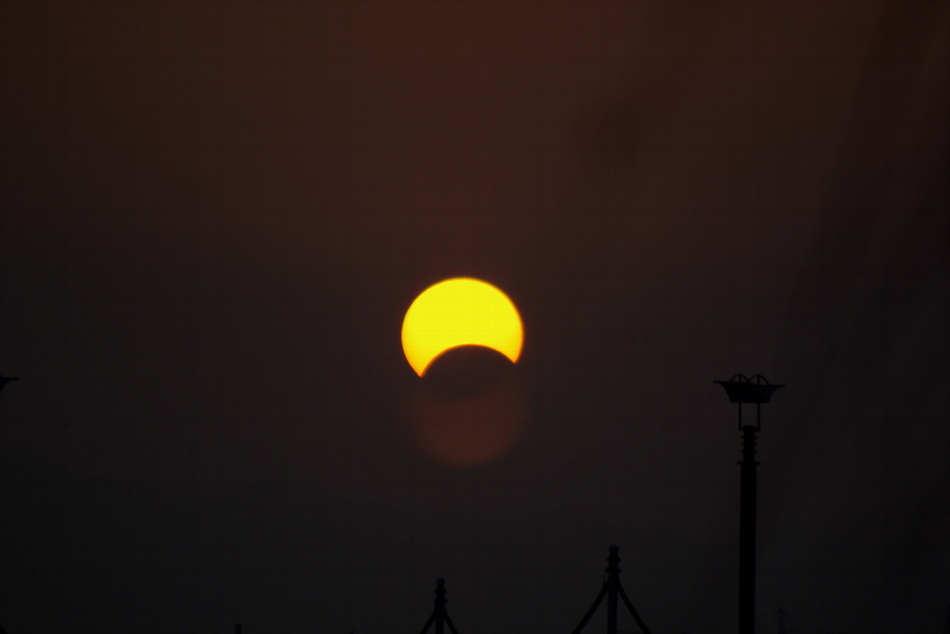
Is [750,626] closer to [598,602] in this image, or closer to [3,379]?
[598,602]

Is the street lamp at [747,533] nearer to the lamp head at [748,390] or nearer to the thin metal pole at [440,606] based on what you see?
the lamp head at [748,390]

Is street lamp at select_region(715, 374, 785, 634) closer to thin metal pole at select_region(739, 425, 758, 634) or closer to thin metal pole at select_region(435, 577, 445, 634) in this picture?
thin metal pole at select_region(739, 425, 758, 634)

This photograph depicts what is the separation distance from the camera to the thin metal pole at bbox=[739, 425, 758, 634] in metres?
11.6

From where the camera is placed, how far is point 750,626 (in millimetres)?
11633

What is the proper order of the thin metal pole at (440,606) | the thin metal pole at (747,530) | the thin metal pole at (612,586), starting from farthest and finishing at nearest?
the thin metal pole at (440,606)
the thin metal pole at (612,586)
the thin metal pole at (747,530)

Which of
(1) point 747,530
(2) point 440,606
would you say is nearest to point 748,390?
(1) point 747,530

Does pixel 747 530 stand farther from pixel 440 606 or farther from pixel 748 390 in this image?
pixel 440 606

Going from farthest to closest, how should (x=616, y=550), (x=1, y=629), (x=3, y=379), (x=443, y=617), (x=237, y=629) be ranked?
(x=237, y=629) → (x=443, y=617) → (x=616, y=550) → (x=3, y=379) → (x=1, y=629)

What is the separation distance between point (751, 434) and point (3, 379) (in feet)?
37.4

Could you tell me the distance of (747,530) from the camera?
1160 cm

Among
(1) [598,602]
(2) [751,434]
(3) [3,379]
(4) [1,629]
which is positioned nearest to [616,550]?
Result: (1) [598,602]

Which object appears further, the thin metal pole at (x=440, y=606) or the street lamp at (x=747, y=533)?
the thin metal pole at (x=440, y=606)

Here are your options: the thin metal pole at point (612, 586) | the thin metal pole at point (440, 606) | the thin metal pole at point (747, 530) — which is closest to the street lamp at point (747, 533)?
the thin metal pole at point (747, 530)

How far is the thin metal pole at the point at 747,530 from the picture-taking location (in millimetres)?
11562
